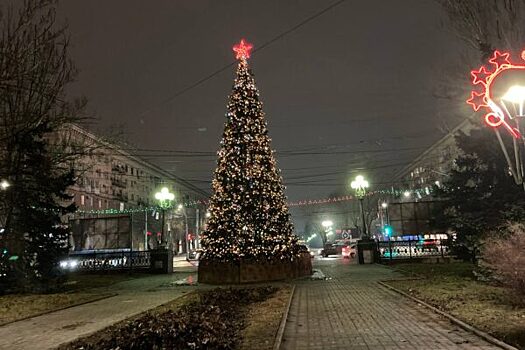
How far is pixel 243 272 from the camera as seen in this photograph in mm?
18312

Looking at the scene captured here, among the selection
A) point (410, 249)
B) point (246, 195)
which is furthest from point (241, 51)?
point (410, 249)

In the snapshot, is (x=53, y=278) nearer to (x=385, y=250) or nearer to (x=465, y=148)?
(x=465, y=148)

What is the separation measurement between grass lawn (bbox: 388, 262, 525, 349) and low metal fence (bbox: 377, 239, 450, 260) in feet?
42.0

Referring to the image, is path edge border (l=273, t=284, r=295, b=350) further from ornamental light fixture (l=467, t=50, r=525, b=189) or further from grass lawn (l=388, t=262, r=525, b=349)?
ornamental light fixture (l=467, t=50, r=525, b=189)

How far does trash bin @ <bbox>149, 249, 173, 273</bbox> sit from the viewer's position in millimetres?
27547

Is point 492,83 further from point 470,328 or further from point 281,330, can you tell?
point 281,330

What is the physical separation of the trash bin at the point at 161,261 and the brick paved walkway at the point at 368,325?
15894 millimetres

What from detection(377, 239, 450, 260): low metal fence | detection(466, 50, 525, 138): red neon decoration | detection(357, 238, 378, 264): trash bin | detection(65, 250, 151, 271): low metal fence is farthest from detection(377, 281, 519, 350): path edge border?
detection(65, 250, 151, 271): low metal fence

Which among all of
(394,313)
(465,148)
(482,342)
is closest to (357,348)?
(482,342)

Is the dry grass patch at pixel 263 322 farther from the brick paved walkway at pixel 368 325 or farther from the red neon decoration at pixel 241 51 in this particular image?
the red neon decoration at pixel 241 51

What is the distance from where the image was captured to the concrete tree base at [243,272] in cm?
1831

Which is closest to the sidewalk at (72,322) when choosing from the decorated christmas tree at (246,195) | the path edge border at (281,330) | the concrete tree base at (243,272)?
the concrete tree base at (243,272)

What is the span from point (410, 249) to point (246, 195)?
45.6 ft

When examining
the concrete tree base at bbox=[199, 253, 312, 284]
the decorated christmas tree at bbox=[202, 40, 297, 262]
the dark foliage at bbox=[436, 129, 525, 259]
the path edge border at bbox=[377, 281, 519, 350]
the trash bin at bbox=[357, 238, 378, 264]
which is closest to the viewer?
the path edge border at bbox=[377, 281, 519, 350]
